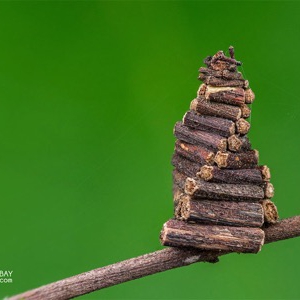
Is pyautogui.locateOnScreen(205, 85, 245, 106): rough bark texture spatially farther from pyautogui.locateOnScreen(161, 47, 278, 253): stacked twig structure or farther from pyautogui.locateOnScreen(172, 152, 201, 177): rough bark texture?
pyautogui.locateOnScreen(172, 152, 201, 177): rough bark texture

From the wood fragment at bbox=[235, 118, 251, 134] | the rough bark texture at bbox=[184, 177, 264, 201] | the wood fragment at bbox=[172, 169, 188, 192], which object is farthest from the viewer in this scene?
the wood fragment at bbox=[172, 169, 188, 192]

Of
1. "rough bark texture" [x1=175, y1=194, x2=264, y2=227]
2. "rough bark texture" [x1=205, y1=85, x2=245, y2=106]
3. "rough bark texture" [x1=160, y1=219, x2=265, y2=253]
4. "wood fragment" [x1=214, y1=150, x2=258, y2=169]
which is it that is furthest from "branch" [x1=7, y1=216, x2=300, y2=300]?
"rough bark texture" [x1=205, y1=85, x2=245, y2=106]

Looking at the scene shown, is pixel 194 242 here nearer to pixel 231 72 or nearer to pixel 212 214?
pixel 212 214

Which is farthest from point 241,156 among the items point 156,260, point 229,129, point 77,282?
point 77,282

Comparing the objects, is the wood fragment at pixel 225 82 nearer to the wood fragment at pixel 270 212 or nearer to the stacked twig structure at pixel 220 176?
the stacked twig structure at pixel 220 176

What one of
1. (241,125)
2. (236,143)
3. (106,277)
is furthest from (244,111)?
(106,277)

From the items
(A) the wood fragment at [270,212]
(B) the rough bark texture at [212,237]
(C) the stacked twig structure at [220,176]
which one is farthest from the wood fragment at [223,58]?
(B) the rough bark texture at [212,237]
